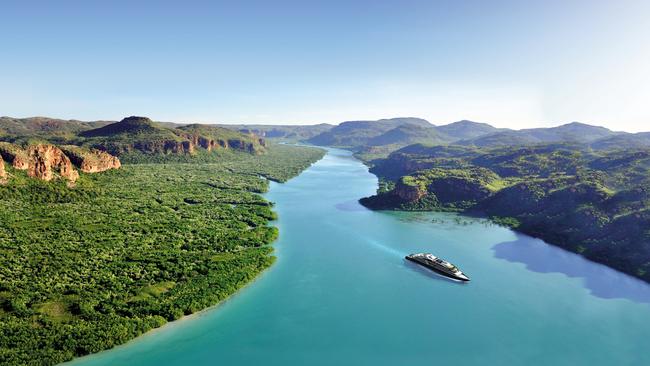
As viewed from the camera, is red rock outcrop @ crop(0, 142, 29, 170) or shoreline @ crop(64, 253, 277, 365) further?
red rock outcrop @ crop(0, 142, 29, 170)

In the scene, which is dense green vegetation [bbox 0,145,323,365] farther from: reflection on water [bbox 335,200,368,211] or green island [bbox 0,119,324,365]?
reflection on water [bbox 335,200,368,211]

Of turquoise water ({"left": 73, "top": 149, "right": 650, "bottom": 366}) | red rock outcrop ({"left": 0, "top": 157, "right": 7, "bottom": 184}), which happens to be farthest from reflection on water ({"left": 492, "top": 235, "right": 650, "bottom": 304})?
red rock outcrop ({"left": 0, "top": 157, "right": 7, "bottom": 184})

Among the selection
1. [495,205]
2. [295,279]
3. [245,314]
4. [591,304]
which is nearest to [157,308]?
[245,314]

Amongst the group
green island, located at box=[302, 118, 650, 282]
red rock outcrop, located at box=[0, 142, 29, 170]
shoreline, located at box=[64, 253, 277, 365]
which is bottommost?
shoreline, located at box=[64, 253, 277, 365]

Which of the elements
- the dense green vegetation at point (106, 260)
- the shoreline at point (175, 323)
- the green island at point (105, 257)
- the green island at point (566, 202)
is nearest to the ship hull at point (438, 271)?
the green island at point (105, 257)

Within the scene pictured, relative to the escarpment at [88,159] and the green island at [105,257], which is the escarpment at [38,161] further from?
the escarpment at [88,159]

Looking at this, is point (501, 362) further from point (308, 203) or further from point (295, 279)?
point (308, 203)
